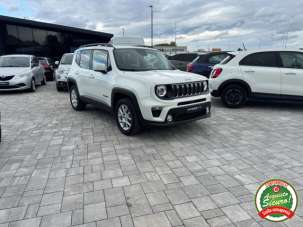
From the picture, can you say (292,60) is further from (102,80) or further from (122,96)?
(102,80)

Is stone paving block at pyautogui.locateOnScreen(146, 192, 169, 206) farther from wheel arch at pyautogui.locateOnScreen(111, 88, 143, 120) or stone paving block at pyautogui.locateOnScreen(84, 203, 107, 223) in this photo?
wheel arch at pyautogui.locateOnScreen(111, 88, 143, 120)

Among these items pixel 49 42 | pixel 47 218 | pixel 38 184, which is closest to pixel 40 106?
pixel 38 184

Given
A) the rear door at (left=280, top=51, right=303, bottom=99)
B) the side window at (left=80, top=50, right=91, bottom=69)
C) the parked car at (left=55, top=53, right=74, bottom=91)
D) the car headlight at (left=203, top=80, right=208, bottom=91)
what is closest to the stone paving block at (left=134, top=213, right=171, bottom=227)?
the car headlight at (left=203, top=80, right=208, bottom=91)

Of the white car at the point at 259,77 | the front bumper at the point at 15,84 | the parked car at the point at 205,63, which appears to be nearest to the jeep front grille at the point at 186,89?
the white car at the point at 259,77

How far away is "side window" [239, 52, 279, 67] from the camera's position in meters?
6.65

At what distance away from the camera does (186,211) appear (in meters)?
2.48

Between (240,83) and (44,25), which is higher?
(44,25)

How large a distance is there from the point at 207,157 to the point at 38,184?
97.4 inches

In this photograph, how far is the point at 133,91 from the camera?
434 cm

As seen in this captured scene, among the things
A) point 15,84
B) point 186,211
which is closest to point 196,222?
point 186,211

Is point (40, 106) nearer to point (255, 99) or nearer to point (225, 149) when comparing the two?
point (225, 149)

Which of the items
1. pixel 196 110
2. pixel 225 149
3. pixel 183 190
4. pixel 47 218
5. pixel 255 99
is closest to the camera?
pixel 47 218

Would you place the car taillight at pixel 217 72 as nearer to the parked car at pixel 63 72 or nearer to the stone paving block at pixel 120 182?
the stone paving block at pixel 120 182

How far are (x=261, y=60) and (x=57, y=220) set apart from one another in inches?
258
